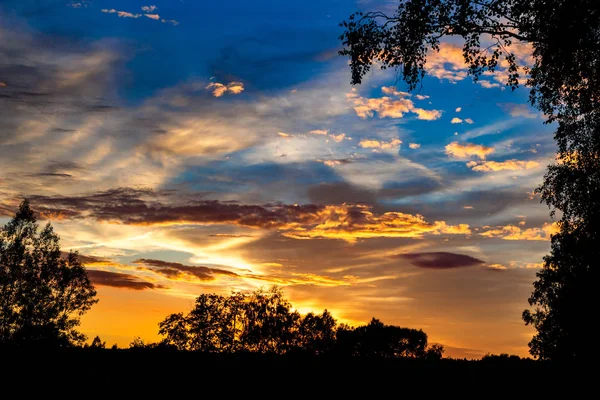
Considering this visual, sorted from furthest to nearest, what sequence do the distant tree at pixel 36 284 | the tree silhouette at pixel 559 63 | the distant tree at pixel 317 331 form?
the distant tree at pixel 317 331 < the distant tree at pixel 36 284 < the tree silhouette at pixel 559 63

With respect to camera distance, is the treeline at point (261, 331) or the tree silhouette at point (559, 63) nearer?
the tree silhouette at point (559, 63)

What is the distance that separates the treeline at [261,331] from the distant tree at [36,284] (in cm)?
Result: 2272

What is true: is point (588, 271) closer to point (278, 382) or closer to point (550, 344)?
point (550, 344)

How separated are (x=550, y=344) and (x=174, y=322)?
55530mm

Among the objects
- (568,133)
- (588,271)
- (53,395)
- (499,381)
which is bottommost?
(53,395)

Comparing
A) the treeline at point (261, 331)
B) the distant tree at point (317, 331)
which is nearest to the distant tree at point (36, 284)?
the treeline at point (261, 331)

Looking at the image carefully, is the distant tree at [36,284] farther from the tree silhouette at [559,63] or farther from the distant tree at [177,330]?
the tree silhouette at [559,63]

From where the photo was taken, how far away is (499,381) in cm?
1116

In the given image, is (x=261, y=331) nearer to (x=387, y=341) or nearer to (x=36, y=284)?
(x=387, y=341)

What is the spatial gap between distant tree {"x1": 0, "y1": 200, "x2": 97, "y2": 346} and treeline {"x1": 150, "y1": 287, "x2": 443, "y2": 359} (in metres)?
22.7

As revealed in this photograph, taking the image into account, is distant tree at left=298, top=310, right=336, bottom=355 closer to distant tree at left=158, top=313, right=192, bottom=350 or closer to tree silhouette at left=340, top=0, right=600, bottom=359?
distant tree at left=158, top=313, right=192, bottom=350

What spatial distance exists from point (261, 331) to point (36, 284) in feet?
114

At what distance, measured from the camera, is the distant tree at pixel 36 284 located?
5312cm

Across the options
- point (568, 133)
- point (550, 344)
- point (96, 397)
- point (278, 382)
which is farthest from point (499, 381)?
point (550, 344)
